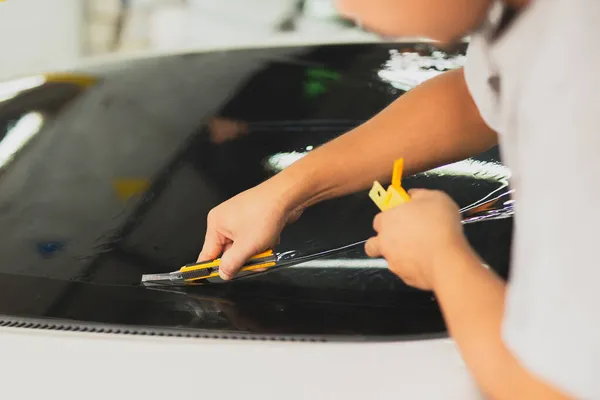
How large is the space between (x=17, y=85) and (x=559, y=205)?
830mm

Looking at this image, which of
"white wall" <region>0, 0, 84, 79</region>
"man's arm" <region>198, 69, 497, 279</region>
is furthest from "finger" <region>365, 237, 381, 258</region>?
"white wall" <region>0, 0, 84, 79</region>

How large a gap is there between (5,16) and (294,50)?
23.9 inches

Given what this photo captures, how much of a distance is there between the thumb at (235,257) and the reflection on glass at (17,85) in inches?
19.4

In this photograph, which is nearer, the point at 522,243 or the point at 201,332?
the point at 522,243

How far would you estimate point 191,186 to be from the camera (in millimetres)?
745

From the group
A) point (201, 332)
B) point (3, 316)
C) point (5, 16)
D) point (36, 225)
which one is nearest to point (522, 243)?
point (201, 332)

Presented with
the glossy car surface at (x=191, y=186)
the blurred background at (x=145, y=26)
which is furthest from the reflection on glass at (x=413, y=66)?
the blurred background at (x=145, y=26)

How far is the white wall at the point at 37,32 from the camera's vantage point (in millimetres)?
1154

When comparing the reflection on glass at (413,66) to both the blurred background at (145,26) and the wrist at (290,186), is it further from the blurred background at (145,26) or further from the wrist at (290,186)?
the wrist at (290,186)

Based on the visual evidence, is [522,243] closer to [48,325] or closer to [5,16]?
[48,325]

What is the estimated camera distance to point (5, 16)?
120cm

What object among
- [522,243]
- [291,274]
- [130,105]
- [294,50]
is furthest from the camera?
[294,50]

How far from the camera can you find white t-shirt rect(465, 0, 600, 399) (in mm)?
281

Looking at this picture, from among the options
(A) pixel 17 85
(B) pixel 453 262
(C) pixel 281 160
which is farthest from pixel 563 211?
(A) pixel 17 85
